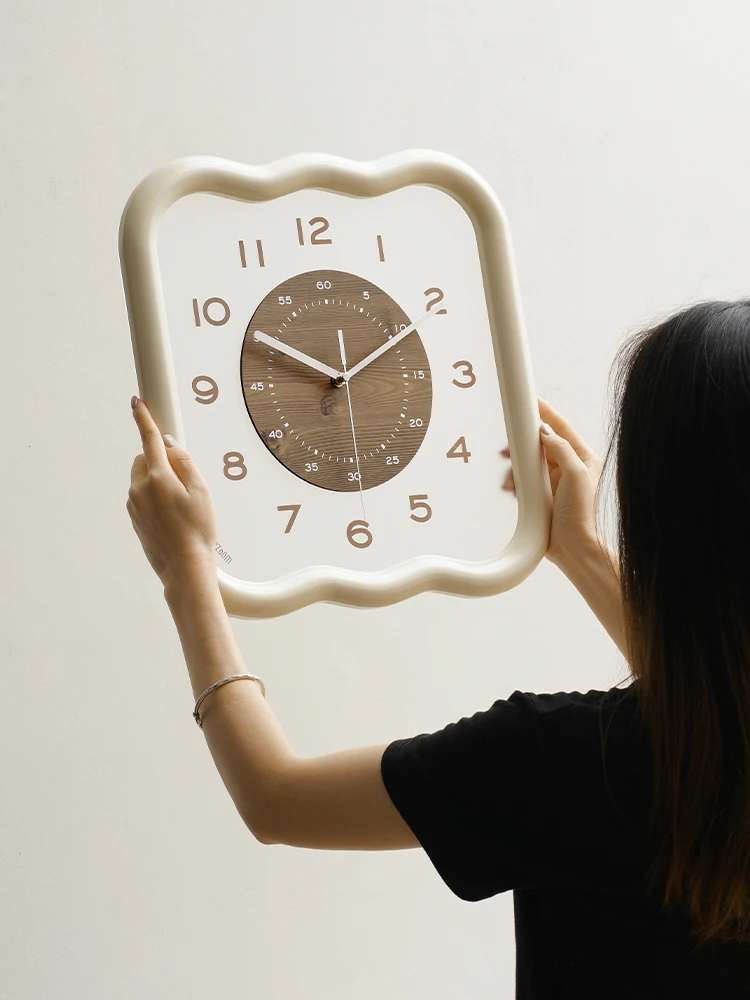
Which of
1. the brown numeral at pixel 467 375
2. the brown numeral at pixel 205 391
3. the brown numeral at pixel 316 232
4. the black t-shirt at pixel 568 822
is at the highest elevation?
the brown numeral at pixel 316 232

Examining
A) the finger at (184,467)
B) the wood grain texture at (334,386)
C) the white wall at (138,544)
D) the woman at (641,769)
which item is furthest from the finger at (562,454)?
the white wall at (138,544)

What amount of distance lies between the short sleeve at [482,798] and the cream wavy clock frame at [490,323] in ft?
0.83

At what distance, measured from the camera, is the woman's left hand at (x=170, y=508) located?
82cm

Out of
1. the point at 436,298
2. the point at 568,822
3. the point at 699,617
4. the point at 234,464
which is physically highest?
the point at 436,298

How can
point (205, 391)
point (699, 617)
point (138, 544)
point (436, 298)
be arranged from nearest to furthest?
1. point (699, 617)
2. point (205, 391)
3. point (436, 298)
4. point (138, 544)

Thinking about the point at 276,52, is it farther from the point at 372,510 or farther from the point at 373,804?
the point at 373,804

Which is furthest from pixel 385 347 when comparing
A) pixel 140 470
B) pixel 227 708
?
pixel 227 708

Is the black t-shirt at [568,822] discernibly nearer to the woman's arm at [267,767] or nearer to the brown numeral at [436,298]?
the woman's arm at [267,767]

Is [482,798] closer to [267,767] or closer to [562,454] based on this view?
[267,767]

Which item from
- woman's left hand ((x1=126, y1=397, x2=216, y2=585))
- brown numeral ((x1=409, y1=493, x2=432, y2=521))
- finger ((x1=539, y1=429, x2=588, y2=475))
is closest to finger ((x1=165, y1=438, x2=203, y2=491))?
woman's left hand ((x1=126, y1=397, x2=216, y2=585))

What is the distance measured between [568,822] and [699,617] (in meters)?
0.16

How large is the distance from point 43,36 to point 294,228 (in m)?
0.67

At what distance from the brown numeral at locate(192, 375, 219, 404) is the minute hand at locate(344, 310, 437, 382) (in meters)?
0.12

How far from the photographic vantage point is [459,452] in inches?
39.5
